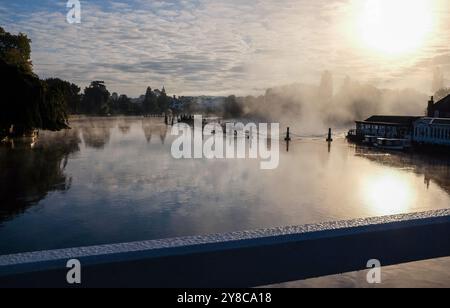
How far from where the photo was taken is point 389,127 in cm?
5588

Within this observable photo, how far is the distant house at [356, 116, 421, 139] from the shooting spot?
2076 inches

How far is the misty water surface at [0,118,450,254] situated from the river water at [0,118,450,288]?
0.04 m

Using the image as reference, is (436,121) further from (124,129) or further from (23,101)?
(124,129)

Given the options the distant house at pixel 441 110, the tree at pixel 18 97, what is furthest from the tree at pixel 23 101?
the distant house at pixel 441 110

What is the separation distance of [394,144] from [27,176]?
39.3 meters

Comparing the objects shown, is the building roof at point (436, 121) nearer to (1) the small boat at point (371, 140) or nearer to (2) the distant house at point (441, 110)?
(1) the small boat at point (371, 140)

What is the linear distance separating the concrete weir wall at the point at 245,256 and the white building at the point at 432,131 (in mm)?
42274

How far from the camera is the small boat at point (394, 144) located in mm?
46656

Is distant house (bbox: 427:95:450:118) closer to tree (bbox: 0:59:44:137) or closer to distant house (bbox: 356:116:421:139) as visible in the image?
distant house (bbox: 356:116:421:139)

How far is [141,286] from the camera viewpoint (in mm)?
4680

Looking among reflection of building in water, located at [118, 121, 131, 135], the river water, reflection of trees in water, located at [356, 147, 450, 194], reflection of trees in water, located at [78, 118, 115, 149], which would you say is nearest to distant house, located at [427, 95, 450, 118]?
reflection of trees in water, located at [356, 147, 450, 194]

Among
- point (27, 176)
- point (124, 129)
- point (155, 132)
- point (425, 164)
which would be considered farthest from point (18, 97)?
point (124, 129)

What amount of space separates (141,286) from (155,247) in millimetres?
447
